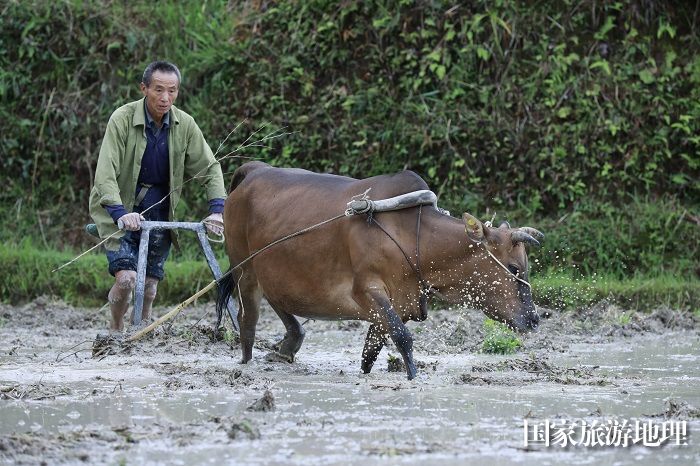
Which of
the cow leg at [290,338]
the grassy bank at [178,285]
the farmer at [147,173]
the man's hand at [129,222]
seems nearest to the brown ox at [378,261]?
the cow leg at [290,338]

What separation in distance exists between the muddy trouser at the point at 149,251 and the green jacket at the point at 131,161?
72 millimetres

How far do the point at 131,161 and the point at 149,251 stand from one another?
70 centimetres

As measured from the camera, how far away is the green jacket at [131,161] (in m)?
8.60

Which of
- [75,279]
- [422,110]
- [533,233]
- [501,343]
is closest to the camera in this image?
A: [533,233]

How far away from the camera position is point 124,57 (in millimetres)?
13781

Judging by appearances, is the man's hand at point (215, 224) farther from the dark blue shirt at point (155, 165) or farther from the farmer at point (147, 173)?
the dark blue shirt at point (155, 165)

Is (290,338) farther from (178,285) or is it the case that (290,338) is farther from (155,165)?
(178,285)

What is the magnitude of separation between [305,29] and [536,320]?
672 centimetres

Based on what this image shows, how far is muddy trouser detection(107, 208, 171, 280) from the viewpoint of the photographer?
8.77m

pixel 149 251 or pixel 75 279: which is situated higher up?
pixel 149 251

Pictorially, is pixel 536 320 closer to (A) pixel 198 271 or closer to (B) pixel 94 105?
(A) pixel 198 271

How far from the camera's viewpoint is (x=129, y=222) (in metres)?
8.31

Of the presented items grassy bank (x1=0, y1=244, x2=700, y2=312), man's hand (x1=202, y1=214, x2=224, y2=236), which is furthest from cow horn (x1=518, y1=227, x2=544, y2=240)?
grassy bank (x1=0, y1=244, x2=700, y2=312)

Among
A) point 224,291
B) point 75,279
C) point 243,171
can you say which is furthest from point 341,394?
point 75,279
